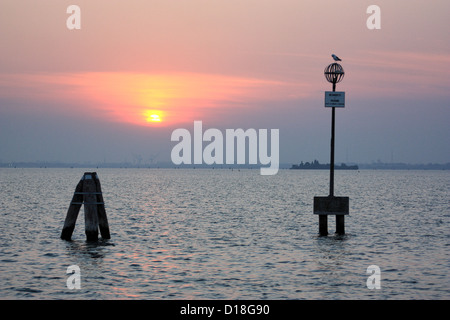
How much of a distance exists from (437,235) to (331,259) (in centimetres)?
1497

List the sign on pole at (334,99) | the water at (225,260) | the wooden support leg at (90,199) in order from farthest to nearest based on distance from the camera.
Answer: the sign on pole at (334,99) < the wooden support leg at (90,199) < the water at (225,260)

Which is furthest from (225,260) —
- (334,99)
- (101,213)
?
(334,99)

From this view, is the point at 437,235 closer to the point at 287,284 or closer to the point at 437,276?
the point at 437,276
